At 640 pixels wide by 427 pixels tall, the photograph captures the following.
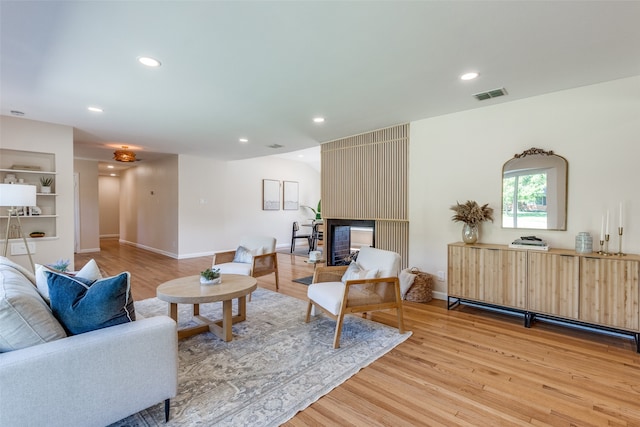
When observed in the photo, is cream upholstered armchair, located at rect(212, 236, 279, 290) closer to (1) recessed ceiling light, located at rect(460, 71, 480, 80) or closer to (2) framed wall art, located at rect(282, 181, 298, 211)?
(1) recessed ceiling light, located at rect(460, 71, 480, 80)

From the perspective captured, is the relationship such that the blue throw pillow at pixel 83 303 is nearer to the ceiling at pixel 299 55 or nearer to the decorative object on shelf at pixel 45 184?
the ceiling at pixel 299 55

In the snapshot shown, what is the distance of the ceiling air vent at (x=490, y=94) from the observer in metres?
3.18

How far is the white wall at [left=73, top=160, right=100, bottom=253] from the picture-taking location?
8.13m

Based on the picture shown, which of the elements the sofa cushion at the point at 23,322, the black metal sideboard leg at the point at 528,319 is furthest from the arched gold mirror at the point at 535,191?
the sofa cushion at the point at 23,322

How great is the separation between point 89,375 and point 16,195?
3.32m

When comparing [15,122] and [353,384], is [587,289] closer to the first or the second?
[353,384]

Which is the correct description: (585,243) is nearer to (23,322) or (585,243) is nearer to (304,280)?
(304,280)

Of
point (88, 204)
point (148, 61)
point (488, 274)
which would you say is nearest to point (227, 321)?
point (148, 61)

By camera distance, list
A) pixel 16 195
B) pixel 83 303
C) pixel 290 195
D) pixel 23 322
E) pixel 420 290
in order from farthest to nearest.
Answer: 1. pixel 290 195
2. pixel 420 290
3. pixel 16 195
4. pixel 83 303
5. pixel 23 322

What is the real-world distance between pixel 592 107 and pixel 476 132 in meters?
1.08

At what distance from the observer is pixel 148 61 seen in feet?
8.38

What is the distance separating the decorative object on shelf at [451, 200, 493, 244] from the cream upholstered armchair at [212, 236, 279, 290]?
2.58 m

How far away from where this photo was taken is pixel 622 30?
2117 millimetres

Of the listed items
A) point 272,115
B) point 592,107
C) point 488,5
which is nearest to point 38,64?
point 272,115
